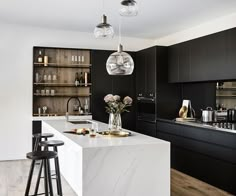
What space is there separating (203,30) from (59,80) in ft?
10.2

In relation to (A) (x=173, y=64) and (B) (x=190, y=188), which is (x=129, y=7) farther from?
(A) (x=173, y=64)

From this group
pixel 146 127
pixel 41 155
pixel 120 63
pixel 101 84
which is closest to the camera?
pixel 41 155

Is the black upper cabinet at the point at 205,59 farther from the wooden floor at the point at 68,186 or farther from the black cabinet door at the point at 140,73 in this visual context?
the wooden floor at the point at 68,186

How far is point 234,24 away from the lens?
495cm

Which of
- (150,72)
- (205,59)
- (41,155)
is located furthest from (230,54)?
(41,155)

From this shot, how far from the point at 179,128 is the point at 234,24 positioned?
195cm

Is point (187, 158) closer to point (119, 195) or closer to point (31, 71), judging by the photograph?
point (119, 195)

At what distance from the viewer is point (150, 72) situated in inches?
239

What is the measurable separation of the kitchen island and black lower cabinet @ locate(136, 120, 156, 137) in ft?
9.31

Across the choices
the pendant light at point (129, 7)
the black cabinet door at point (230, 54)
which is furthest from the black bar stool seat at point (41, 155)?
the black cabinet door at point (230, 54)

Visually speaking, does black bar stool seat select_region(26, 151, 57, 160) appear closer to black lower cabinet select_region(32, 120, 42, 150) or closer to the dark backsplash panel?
black lower cabinet select_region(32, 120, 42, 150)

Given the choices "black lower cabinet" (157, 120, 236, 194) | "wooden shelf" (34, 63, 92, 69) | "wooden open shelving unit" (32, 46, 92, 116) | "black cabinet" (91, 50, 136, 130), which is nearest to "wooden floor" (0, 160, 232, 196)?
"black lower cabinet" (157, 120, 236, 194)

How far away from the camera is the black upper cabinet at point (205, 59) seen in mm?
4254

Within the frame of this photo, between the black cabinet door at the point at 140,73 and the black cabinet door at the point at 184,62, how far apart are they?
105 cm
